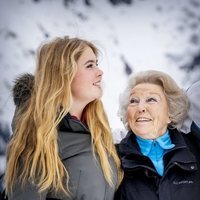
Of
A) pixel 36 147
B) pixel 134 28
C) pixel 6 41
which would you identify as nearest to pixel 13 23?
pixel 6 41

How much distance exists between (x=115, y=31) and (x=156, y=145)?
1.20 m

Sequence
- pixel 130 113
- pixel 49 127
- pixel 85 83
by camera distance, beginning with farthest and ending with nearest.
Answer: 1. pixel 130 113
2. pixel 85 83
3. pixel 49 127

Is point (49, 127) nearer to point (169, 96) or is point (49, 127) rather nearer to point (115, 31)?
point (169, 96)

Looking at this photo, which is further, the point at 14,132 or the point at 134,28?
the point at 134,28

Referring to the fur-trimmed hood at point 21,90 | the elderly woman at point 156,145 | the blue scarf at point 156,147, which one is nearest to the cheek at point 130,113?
the elderly woman at point 156,145

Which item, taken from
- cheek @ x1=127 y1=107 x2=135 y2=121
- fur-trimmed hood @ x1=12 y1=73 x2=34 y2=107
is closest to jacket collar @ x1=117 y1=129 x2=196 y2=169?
cheek @ x1=127 y1=107 x2=135 y2=121

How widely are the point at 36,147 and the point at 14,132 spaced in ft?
0.44

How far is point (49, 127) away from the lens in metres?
1.53

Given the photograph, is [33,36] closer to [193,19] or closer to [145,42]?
[145,42]

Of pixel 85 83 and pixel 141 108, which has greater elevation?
pixel 85 83

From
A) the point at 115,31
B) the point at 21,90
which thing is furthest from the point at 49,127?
the point at 115,31

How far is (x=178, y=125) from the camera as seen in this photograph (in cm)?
177

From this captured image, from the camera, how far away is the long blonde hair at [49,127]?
1469 millimetres

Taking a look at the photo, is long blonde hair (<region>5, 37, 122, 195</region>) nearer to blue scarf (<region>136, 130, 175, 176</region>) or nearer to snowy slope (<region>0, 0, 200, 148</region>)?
blue scarf (<region>136, 130, 175, 176</region>)
